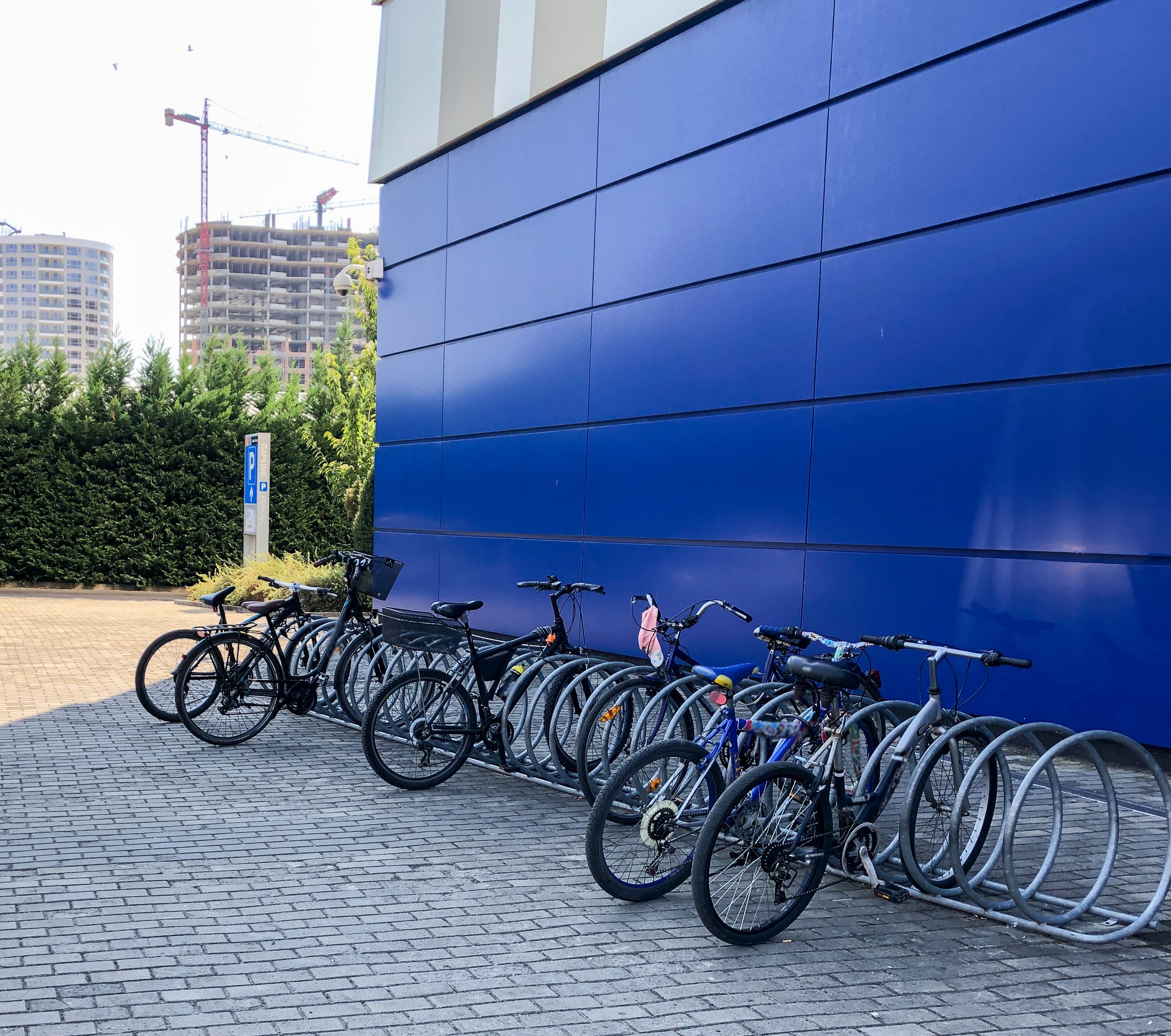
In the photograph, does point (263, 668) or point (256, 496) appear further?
point (256, 496)

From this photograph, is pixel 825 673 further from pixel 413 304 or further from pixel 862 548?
pixel 413 304

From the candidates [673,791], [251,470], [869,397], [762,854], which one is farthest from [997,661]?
[251,470]

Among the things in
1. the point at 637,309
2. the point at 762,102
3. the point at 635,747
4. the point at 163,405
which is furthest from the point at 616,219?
the point at 163,405

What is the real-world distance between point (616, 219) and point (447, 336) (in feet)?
11.2

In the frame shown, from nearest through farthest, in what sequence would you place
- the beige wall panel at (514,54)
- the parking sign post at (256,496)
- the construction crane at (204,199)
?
the beige wall panel at (514,54), the parking sign post at (256,496), the construction crane at (204,199)

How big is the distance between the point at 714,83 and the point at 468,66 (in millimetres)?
4479

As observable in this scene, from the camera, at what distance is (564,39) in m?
11.5

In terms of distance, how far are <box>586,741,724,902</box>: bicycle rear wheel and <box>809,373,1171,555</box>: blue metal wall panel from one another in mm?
3530

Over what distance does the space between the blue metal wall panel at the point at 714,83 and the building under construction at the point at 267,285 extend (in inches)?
5686

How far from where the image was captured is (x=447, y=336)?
1365 cm

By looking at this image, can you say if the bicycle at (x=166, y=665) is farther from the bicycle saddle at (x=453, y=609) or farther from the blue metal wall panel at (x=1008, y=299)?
the blue metal wall panel at (x=1008, y=299)

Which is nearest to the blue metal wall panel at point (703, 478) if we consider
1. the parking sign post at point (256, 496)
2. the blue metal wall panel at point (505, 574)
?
the blue metal wall panel at point (505, 574)

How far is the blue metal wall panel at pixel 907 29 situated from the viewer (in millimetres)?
7414

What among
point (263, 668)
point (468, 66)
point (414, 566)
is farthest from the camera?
point (414, 566)
